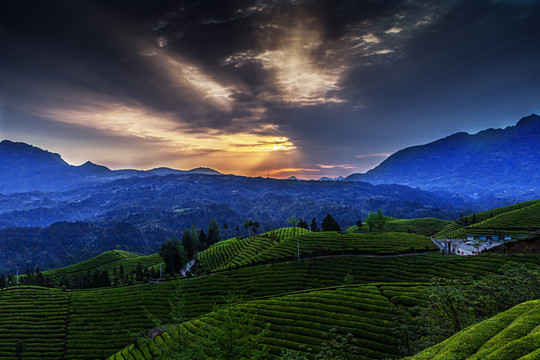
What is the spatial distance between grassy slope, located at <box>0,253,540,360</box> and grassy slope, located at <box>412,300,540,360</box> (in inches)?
2114

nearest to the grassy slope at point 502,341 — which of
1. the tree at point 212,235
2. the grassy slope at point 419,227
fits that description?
the grassy slope at point 419,227

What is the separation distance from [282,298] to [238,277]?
3115 cm

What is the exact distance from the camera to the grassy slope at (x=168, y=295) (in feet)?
224

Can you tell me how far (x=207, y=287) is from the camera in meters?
81.6

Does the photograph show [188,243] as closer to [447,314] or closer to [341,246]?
[341,246]

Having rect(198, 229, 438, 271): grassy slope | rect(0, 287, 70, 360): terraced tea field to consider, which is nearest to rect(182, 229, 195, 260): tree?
rect(198, 229, 438, 271): grassy slope

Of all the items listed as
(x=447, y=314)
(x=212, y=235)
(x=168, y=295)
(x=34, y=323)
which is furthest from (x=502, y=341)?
(x=212, y=235)

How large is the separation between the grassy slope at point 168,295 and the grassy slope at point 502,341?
5369 centimetres

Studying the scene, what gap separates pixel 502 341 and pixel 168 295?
284 feet

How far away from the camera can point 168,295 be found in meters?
82.4

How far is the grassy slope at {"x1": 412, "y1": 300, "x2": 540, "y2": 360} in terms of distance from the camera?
12.1 metres

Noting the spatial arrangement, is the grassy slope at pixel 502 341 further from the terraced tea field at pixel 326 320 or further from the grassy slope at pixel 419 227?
the grassy slope at pixel 419 227

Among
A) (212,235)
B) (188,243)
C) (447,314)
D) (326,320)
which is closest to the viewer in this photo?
(447,314)

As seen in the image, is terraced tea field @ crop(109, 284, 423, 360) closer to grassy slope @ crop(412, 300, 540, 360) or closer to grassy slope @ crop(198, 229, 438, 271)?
grassy slope @ crop(412, 300, 540, 360)
